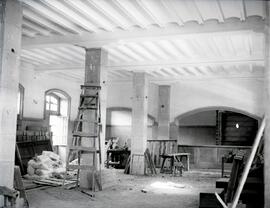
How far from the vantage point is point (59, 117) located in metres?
16.7

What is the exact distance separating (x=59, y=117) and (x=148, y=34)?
30.9 feet

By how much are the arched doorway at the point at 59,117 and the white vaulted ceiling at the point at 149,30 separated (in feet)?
11.2

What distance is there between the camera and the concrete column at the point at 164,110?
16.9 m

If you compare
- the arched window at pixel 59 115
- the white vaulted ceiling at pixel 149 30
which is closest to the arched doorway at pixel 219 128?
the arched window at pixel 59 115

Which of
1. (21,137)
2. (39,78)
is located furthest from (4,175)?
(39,78)

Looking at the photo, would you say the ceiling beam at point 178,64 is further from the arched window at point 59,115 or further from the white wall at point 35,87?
the arched window at point 59,115

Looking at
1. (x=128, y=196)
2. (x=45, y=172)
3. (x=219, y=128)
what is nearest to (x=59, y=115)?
(x=45, y=172)

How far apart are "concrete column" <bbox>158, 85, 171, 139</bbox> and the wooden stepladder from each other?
7446 mm

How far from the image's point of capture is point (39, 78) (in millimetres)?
14727

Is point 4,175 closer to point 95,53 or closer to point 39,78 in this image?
point 95,53

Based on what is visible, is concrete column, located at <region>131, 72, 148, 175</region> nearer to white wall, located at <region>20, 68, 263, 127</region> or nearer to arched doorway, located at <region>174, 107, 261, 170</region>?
white wall, located at <region>20, 68, 263, 127</region>

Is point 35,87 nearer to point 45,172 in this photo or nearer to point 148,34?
point 45,172

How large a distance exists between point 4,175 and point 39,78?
354 inches

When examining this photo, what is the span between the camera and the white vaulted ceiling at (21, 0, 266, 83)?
710 cm
